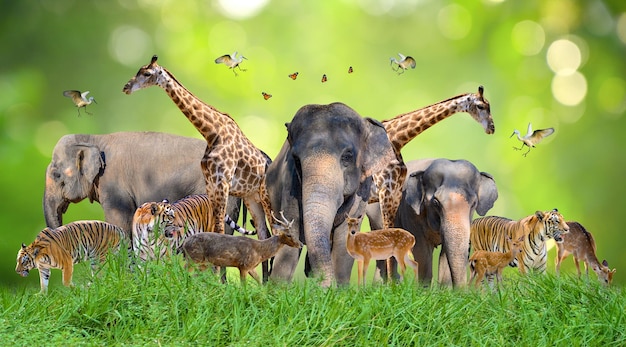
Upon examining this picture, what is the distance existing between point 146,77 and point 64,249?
161 centimetres

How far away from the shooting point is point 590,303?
566 cm

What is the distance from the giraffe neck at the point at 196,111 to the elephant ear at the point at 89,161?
6.17 feet

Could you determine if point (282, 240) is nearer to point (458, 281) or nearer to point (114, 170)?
point (458, 281)

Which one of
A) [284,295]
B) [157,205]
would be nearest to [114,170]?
[157,205]

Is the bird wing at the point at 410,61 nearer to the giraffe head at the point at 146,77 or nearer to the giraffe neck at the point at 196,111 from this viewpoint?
the giraffe neck at the point at 196,111

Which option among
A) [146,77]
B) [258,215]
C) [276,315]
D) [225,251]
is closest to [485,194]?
[258,215]

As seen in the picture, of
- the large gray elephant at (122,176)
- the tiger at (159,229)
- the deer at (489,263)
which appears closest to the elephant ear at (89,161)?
the large gray elephant at (122,176)

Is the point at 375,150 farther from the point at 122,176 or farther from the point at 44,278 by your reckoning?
the point at 122,176

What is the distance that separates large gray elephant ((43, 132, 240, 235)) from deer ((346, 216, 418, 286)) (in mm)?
3055

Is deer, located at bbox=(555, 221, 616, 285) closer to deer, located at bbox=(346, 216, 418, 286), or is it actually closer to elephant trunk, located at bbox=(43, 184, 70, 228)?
deer, located at bbox=(346, 216, 418, 286)

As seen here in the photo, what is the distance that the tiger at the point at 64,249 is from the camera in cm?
634

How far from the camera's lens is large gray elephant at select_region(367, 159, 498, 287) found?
6.78 meters

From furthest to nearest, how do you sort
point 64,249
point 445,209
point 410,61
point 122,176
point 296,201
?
point 122,176
point 410,61
point 445,209
point 64,249
point 296,201

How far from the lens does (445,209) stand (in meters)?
6.98
